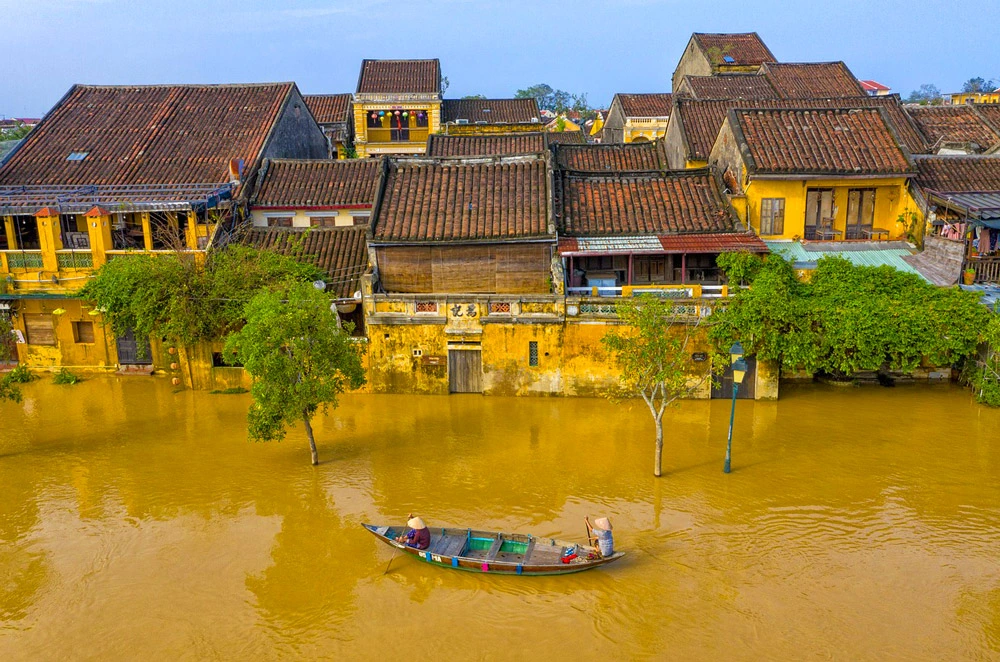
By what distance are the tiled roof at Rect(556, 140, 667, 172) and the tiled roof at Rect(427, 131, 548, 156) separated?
4.18ft

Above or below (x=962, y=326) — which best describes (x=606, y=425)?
below

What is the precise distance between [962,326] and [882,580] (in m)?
9.38

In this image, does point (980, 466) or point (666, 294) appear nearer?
point (980, 466)

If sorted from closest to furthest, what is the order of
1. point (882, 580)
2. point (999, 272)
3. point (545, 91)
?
point (882, 580) < point (999, 272) < point (545, 91)

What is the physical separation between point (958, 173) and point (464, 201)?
1613 cm

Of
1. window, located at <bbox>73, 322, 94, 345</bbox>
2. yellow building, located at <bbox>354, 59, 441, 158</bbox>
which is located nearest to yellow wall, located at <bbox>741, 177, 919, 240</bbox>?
window, located at <bbox>73, 322, 94, 345</bbox>

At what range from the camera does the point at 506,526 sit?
15.5 metres

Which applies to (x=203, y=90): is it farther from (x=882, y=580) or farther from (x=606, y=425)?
(x=882, y=580)

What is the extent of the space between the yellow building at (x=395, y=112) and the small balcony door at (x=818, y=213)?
87.9 feet

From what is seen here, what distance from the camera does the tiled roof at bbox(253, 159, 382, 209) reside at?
92.7ft

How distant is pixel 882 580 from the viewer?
13.6m

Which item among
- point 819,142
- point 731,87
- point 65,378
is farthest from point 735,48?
point 65,378

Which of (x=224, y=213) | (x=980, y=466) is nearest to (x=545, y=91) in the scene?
(x=224, y=213)

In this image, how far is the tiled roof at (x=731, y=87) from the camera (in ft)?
129
